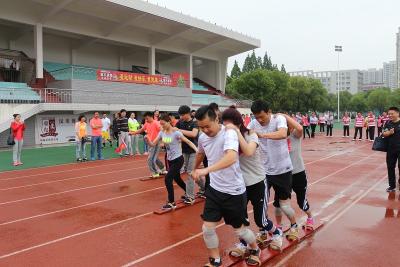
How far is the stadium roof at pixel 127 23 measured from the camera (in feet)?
75.7

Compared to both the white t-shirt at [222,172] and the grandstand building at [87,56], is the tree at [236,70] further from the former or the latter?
the white t-shirt at [222,172]

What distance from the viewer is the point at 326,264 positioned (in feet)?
13.8

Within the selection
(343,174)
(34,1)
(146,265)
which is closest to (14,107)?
(34,1)

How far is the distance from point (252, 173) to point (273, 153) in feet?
2.02

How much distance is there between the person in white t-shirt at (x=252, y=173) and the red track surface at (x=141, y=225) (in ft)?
1.11

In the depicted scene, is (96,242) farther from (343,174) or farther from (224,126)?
(343,174)

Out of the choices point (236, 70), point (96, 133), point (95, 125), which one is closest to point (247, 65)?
point (236, 70)

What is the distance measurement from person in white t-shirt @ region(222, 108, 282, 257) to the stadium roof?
21.7 meters

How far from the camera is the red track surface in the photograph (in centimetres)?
449

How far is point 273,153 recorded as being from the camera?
4602 millimetres

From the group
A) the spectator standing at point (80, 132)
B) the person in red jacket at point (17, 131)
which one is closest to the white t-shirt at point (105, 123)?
the spectator standing at point (80, 132)

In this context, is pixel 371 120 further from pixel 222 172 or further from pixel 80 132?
pixel 222 172

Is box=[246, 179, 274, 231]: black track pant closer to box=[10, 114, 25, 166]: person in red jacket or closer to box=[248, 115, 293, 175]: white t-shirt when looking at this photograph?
box=[248, 115, 293, 175]: white t-shirt

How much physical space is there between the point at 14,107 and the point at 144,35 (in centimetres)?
1513
